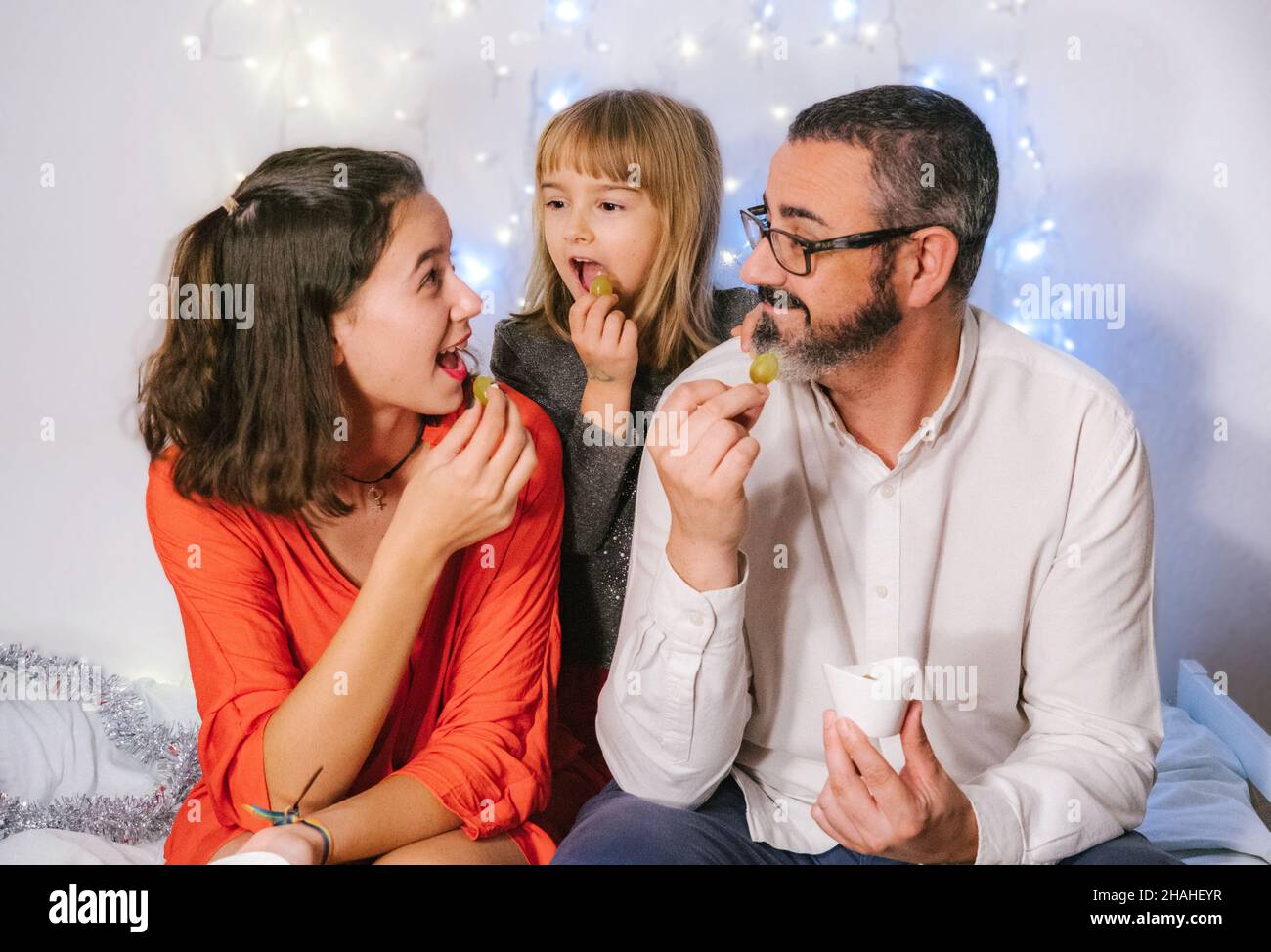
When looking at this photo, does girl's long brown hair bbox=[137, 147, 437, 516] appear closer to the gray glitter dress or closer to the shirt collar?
the gray glitter dress

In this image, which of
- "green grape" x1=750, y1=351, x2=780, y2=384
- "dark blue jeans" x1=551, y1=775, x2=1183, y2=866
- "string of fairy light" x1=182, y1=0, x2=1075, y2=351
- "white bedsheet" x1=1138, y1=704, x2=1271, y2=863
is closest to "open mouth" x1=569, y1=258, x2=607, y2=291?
"string of fairy light" x1=182, y1=0, x2=1075, y2=351

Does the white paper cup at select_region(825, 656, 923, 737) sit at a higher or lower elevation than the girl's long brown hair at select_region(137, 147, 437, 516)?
lower

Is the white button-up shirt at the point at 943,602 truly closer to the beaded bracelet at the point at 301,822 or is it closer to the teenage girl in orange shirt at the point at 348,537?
the teenage girl in orange shirt at the point at 348,537

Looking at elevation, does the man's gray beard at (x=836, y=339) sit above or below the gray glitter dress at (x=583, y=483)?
above

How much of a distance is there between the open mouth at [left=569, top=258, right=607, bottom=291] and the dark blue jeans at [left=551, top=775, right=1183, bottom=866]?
79 centimetres

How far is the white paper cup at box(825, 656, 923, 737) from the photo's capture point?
1.22 meters

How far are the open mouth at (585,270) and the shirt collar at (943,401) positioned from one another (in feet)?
1.51

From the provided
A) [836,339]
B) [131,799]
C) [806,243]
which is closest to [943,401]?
[836,339]

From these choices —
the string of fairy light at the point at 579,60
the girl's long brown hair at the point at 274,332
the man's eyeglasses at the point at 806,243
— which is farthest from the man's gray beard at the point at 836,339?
the string of fairy light at the point at 579,60

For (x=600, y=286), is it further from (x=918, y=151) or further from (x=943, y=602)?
(x=943, y=602)

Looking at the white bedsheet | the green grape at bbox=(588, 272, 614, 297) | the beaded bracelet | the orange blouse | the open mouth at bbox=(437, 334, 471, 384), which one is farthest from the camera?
the green grape at bbox=(588, 272, 614, 297)

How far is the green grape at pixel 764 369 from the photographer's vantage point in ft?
4.78
